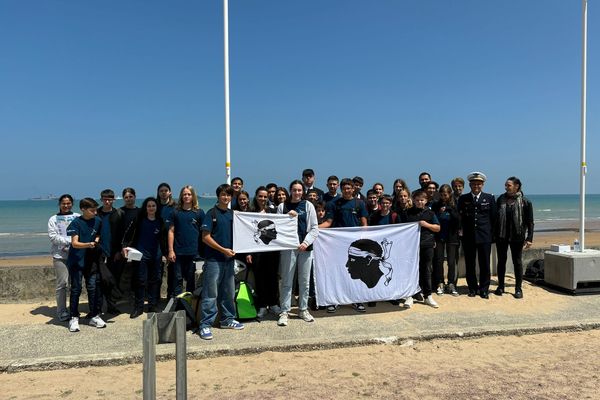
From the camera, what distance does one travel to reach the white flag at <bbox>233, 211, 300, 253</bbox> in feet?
17.9

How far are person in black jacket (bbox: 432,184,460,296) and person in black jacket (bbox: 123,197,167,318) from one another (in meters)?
4.37

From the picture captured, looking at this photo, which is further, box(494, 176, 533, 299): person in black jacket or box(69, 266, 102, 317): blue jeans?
box(494, 176, 533, 299): person in black jacket

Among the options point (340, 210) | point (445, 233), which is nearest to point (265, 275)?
point (340, 210)

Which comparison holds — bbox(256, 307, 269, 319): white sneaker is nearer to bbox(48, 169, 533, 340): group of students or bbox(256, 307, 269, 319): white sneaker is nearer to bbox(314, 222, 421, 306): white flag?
bbox(48, 169, 533, 340): group of students

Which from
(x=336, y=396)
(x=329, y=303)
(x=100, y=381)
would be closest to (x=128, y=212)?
(x=100, y=381)

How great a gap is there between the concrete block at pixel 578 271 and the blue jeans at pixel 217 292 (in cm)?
579

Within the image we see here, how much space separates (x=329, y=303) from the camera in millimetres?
5957

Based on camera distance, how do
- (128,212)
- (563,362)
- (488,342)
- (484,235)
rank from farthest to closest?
(484,235) → (128,212) → (488,342) → (563,362)

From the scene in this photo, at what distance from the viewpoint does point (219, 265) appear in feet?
16.7

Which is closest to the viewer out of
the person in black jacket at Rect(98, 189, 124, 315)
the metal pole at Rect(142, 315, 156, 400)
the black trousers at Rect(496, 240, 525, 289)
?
the metal pole at Rect(142, 315, 156, 400)

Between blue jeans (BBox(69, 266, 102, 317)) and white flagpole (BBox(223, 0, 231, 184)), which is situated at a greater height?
white flagpole (BBox(223, 0, 231, 184))

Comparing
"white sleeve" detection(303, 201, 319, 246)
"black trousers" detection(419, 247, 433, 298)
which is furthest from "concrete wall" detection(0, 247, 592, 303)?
"black trousers" detection(419, 247, 433, 298)

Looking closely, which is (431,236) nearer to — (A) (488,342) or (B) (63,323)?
(A) (488,342)

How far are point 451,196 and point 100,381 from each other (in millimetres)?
5735
